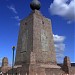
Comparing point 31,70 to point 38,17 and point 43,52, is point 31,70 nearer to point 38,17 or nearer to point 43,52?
point 43,52

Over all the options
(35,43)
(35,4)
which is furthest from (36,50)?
(35,4)

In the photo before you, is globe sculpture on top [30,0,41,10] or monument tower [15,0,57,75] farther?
globe sculpture on top [30,0,41,10]

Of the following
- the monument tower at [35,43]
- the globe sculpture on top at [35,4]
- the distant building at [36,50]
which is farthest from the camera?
the globe sculpture on top at [35,4]

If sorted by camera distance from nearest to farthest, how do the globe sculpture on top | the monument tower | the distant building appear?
1. the distant building
2. the monument tower
3. the globe sculpture on top

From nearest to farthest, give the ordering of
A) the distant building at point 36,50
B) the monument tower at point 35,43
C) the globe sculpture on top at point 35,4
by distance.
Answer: the distant building at point 36,50 → the monument tower at point 35,43 → the globe sculpture on top at point 35,4

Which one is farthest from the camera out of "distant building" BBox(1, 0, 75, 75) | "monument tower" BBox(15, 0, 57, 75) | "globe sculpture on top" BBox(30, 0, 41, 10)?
"globe sculpture on top" BBox(30, 0, 41, 10)

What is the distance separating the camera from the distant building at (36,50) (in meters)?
30.0

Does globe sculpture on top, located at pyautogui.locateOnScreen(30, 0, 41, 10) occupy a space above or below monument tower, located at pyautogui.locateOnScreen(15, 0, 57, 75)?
above

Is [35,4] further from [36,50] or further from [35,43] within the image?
[36,50]

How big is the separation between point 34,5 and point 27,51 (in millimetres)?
8729

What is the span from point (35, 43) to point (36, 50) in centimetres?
120

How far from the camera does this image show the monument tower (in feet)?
99.6

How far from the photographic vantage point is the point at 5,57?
3547cm

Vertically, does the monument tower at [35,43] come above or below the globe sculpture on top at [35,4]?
below
